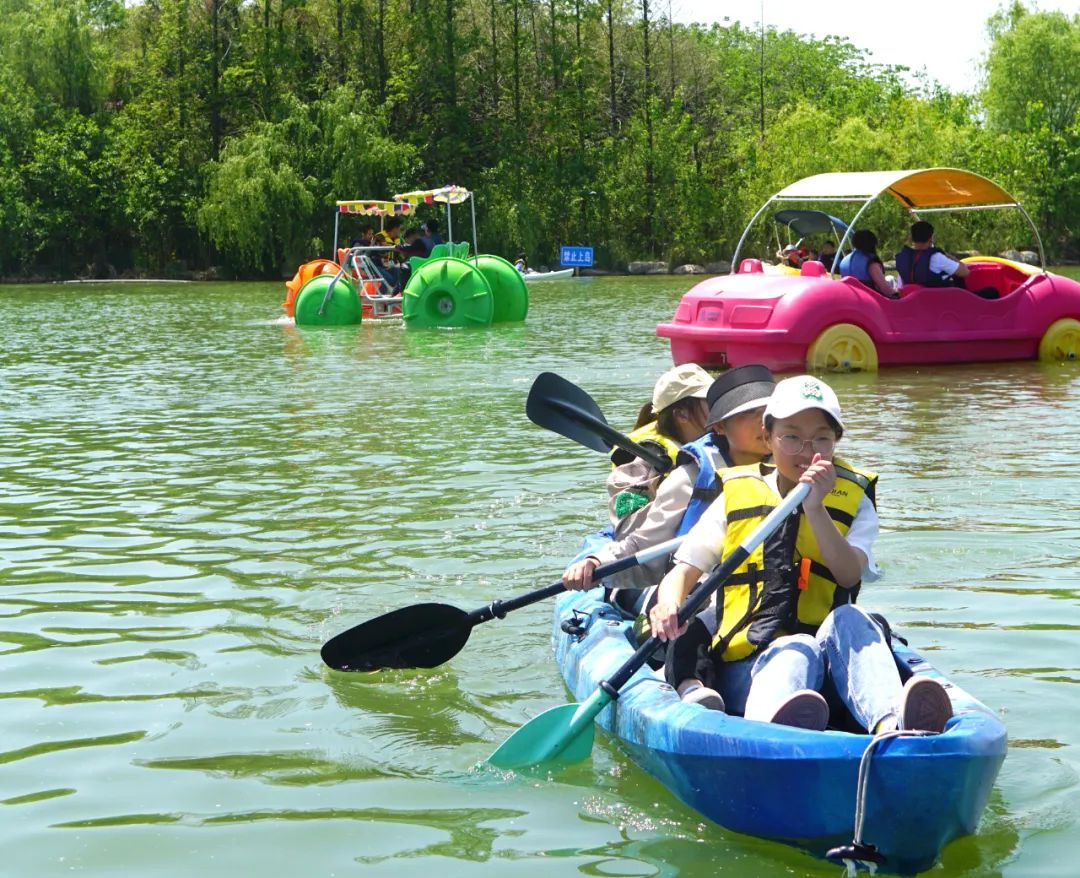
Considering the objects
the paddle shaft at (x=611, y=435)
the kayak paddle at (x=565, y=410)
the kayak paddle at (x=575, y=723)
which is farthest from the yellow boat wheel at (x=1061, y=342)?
the kayak paddle at (x=575, y=723)

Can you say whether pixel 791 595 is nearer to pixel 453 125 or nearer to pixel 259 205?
pixel 259 205

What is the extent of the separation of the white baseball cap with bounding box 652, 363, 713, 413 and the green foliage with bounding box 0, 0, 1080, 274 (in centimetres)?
3602

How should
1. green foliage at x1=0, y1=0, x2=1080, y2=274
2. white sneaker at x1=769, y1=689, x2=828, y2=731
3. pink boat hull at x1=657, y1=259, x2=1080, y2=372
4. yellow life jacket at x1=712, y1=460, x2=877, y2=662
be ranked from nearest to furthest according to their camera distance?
1. white sneaker at x1=769, y1=689, x2=828, y2=731
2. yellow life jacket at x1=712, y1=460, x2=877, y2=662
3. pink boat hull at x1=657, y1=259, x2=1080, y2=372
4. green foliage at x1=0, y1=0, x2=1080, y2=274

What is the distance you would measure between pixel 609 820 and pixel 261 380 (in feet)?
36.4

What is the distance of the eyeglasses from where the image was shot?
3.98 metres

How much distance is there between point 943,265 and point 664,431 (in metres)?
9.72

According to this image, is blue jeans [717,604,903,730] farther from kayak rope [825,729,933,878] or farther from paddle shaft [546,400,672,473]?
paddle shaft [546,400,672,473]

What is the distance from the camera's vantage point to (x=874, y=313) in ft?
46.9

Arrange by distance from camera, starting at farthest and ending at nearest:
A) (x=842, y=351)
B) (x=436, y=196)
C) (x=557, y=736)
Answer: (x=436, y=196), (x=842, y=351), (x=557, y=736)

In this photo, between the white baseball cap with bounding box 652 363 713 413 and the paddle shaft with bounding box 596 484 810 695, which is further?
the white baseball cap with bounding box 652 363 713 413

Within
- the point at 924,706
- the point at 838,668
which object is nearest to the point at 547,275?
the point at 838,668

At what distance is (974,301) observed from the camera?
14.8 metres

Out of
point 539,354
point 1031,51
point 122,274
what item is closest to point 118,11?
point 122,274

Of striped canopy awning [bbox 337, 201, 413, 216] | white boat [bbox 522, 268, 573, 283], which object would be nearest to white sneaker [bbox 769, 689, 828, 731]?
striped canopy awning [bbox 337, 201, 413, 216]
